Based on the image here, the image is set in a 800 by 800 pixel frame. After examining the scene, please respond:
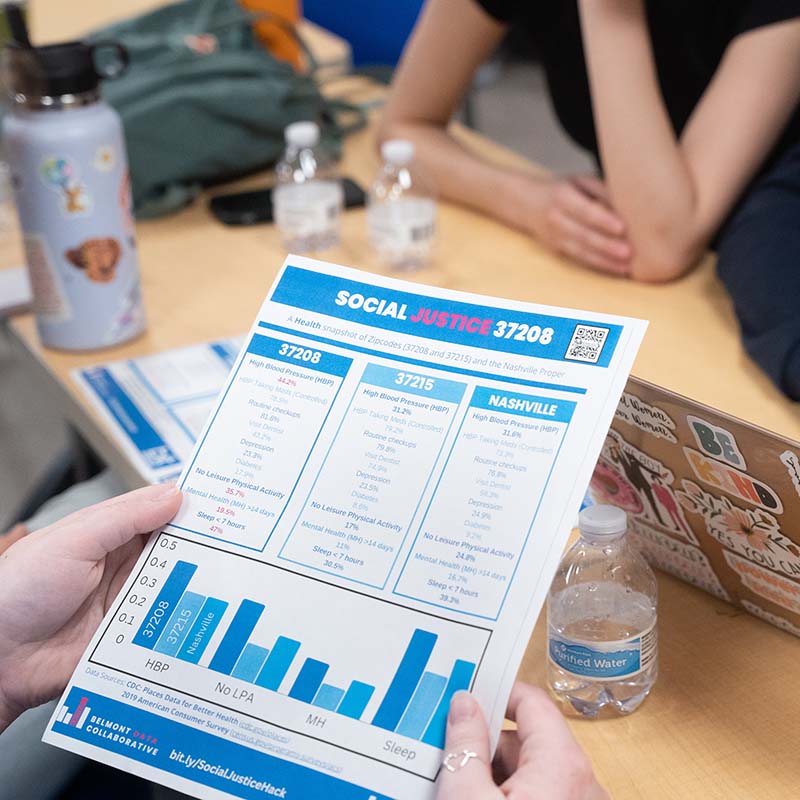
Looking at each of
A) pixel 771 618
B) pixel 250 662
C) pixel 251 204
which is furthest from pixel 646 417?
pixel 251 204

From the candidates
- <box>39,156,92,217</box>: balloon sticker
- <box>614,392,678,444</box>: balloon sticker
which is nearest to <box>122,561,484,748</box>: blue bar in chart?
<box>614,392,678,444</box>: balloon sticker

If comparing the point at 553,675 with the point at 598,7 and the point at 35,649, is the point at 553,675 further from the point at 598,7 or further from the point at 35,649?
the point at 598,7

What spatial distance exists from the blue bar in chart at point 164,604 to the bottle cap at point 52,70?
2.15ft

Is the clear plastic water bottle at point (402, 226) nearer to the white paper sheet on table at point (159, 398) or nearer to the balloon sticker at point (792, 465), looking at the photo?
the white paper sheet on table at point (159, 398)

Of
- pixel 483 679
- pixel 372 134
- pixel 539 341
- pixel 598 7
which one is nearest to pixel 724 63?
pixel 598 7

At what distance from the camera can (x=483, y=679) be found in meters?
0.63

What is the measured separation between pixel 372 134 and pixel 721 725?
1.36 metres

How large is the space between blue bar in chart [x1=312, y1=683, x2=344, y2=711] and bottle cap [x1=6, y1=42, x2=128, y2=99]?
78 cm

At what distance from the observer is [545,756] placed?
24.3 inches

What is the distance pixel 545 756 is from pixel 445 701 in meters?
0.07

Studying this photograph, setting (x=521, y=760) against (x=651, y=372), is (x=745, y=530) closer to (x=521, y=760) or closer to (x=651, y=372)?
(x=521, y=760)

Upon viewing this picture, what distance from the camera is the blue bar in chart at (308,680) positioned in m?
0.66

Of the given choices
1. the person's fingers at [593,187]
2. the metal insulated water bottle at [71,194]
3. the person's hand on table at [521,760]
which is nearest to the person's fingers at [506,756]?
the person's hand on table at [521,760]

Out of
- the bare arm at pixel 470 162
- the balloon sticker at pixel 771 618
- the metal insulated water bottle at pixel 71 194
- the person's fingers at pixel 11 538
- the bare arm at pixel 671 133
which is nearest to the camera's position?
the balloon sticker at pixel 771 618
